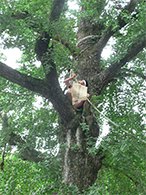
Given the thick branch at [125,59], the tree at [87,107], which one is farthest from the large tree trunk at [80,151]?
the thick branch at [125,59]

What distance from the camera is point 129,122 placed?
3514 mm

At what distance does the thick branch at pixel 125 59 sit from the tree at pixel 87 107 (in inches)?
0.8

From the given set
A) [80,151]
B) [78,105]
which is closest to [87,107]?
[78,105]

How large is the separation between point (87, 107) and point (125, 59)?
132 cm

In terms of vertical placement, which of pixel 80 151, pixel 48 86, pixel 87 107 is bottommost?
pixel 80 151

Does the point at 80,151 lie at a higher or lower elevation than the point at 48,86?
lower

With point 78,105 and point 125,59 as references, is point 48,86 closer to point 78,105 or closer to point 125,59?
point 78,105

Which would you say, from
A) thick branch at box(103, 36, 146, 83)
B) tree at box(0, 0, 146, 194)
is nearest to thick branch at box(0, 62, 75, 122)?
tree at box(0, 0, 146, 194)

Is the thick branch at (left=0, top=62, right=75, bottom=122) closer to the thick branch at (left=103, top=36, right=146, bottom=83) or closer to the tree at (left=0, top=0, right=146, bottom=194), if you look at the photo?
the tree at (left=0, top=0, right=146, bottom=194)

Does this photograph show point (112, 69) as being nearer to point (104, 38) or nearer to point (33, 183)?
point (104, 38)

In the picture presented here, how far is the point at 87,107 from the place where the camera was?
4094 millimetres

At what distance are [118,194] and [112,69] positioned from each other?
2.52 meters

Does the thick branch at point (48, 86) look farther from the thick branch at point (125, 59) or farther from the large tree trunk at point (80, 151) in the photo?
the thick branch at point (125, 59)

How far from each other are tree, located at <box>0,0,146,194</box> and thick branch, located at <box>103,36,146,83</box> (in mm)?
19
